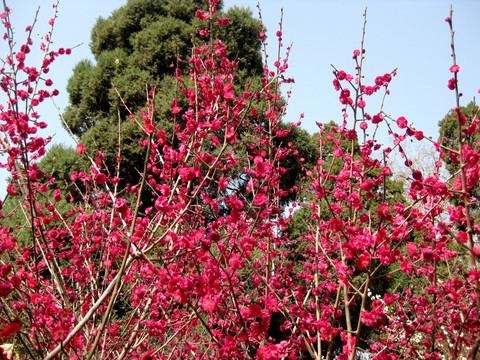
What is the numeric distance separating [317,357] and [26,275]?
2.06 metres

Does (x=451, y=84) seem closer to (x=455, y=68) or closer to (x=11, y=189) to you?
(x=455, y=68)

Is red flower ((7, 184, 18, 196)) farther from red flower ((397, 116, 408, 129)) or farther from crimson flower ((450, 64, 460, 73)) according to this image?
crimson flower ((450, 64, 460, 73))

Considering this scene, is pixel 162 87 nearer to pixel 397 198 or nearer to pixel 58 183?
pixel 58 183

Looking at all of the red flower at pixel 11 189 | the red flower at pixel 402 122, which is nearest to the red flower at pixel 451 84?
the red flower at pixel 402 122

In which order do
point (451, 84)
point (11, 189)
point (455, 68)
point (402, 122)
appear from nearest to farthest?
point (455, 68)
point (451, 84)
point (402, 122)
point (11, 189)

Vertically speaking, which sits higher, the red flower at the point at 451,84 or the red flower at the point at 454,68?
the red flower at the point at 454,68

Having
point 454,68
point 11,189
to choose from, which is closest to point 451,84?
point 454,68

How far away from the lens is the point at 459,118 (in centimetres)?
168

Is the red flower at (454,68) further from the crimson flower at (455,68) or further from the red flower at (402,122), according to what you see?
the red flower at (402,122)

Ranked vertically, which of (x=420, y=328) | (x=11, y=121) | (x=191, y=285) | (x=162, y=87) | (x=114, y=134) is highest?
(x=162, y=87)

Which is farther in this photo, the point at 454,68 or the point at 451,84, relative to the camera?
the point at 451,84

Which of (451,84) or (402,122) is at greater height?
(451,84)

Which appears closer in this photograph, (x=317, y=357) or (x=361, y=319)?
(x=361, y=319)

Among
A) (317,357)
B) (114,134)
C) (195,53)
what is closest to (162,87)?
(114,134)
